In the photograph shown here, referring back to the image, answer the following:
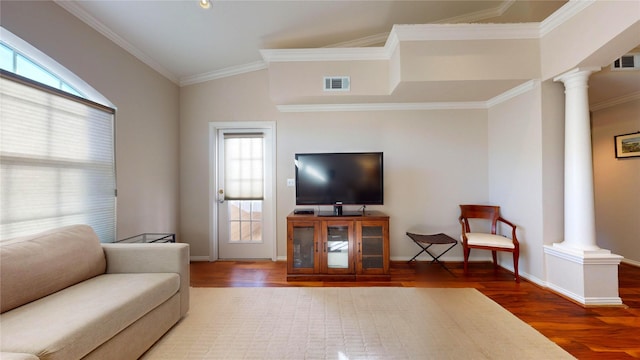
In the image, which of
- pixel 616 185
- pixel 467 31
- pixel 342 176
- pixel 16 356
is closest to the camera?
pixel 16 356

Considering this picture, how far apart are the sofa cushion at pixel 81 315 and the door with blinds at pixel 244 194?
1805 mm

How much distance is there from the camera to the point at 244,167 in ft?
11.9

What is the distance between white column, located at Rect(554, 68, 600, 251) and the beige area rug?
45.1 inches

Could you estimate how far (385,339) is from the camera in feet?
5.83

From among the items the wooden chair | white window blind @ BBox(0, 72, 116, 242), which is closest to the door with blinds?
white window blind @ BBox(0, 72, 116, 242)

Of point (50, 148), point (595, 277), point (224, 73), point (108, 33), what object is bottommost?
point (595, 277)

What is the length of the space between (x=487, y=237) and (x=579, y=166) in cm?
113

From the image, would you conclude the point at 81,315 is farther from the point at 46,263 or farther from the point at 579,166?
the point at 579,166

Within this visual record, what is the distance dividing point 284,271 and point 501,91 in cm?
357

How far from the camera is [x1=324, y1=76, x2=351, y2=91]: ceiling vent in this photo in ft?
9.82

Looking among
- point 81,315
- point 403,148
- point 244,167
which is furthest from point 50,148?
point 403,148

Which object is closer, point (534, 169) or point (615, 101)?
point (534, 169)

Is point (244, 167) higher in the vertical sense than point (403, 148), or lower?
lower

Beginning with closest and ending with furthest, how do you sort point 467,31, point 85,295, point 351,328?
point 85,295, point 351,328, point 467,31
